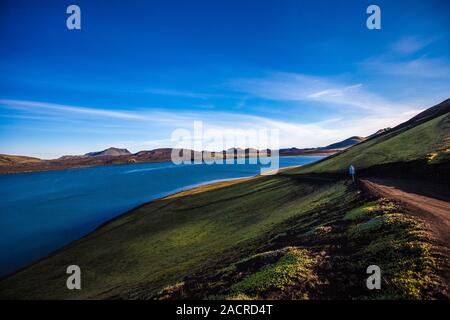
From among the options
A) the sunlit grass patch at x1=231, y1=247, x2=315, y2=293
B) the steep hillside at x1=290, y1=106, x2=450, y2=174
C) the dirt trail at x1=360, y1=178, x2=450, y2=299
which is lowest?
the sunlit grass patch at x1=231, y1=247, x2=315, y2=293

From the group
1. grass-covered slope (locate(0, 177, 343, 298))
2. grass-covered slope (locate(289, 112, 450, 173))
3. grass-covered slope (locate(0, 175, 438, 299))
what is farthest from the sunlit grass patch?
grass-covered slope (locate(289, 112, 450, 173))

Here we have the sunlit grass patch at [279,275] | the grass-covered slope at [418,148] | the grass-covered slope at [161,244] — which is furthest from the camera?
the grass-covered slope at [418,148]

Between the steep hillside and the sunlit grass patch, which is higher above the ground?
the steep hillside

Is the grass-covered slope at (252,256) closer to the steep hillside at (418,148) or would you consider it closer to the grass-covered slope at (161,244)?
the grass-covered slope at (161,244)

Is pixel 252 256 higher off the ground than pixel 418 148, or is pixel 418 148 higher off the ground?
pixel 418 148

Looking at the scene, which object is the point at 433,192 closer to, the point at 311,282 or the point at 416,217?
the point at 416,217

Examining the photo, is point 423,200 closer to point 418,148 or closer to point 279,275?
point 279,275

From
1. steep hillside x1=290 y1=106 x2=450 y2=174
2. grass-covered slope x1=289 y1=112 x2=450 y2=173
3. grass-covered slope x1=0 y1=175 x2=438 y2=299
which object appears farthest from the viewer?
grass-covered slope x1=289 y1=112 x2=450 y2=173

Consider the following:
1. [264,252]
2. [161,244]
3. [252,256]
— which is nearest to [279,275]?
[252,256]

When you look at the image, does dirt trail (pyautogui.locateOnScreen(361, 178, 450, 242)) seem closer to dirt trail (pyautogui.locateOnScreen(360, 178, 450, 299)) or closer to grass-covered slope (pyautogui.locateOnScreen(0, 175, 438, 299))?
dirt trail (pyautogui.locateOnScreen(360, 178, 450, 299))

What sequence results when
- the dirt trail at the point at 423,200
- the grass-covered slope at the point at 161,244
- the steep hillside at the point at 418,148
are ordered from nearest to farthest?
the dirt trail at the point at 423,200 < the grass-covered slope at the point at 161,244 < the steep hillside at the point at 418,148

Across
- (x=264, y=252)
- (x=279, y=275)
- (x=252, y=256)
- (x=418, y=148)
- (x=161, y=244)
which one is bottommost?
(x=161, y=244)

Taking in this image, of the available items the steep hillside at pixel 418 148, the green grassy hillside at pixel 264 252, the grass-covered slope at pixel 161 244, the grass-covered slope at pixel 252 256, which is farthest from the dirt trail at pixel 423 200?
the steep hillside at pixel 418 148
